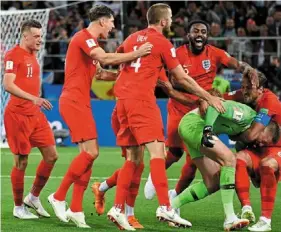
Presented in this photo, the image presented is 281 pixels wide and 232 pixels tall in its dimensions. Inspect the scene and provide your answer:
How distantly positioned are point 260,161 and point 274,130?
358 millimetres

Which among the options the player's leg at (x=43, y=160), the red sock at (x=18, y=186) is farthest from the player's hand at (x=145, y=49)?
the red sock at (x=18, y=186)

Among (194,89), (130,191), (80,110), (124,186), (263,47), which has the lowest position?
(130,191)

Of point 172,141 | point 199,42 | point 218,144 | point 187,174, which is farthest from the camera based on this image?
point 172,141

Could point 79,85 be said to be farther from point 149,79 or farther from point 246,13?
point 246,13

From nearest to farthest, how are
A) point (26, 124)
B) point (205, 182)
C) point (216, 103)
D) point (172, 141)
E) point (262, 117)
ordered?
point (216, 103) < point (262, 117) < point (205, 182) < point (26, 124) < point (172, 141)

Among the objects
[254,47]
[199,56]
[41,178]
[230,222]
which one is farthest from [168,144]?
[254,47]

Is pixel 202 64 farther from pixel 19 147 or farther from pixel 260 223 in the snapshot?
pixel 260 223

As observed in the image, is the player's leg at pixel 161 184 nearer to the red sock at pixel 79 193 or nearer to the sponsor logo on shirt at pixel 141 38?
the red sock at pixel 79 193

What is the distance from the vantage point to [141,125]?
9.10m

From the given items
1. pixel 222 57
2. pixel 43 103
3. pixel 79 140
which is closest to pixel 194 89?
pixel 79 140

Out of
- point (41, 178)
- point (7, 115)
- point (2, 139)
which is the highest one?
point (7, 115)

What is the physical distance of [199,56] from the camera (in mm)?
11344

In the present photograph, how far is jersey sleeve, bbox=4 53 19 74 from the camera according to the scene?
1005 centimetres

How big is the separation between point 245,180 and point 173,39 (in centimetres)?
1300
